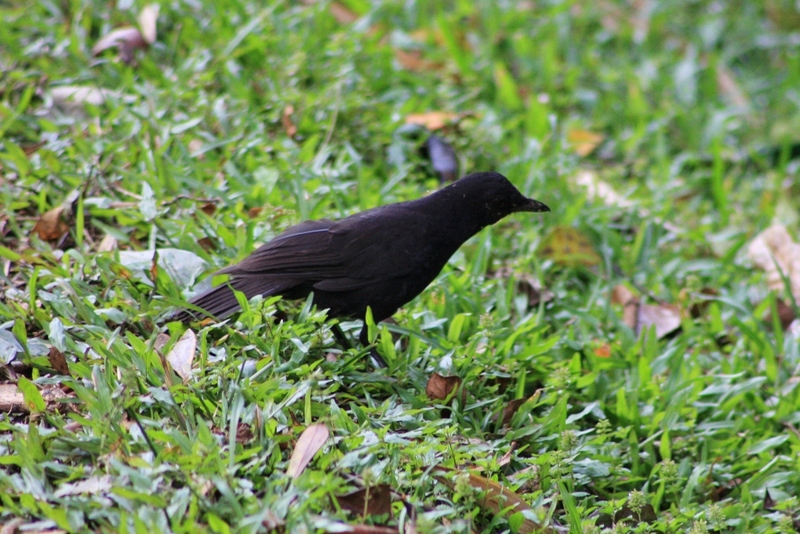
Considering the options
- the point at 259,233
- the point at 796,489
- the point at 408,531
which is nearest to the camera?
the point at 408,531

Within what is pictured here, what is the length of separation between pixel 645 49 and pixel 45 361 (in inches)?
218

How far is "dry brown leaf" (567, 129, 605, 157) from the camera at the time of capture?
6031 mm

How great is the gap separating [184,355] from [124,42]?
2913 mm

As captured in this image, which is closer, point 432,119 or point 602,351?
point 602,351

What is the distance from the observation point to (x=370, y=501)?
268 cm

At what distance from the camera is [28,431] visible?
2764mm

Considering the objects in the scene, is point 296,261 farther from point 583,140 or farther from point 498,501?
point 583,140

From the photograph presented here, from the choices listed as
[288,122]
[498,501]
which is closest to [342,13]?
[288,122]

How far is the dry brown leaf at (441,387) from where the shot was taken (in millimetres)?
3461

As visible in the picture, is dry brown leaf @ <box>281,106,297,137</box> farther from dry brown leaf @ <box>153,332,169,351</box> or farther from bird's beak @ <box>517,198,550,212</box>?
dry brown leaf @ <box>153,332,169,351</box>

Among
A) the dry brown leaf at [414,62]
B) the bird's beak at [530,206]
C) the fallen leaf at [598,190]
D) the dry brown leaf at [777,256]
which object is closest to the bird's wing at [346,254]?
the bird's beak at [530,206]

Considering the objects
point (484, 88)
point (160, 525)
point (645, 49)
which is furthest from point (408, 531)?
point (645, 49)

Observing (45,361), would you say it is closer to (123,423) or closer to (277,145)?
(123,423)

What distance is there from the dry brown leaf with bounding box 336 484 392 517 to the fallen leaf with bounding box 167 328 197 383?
787 millimetres
